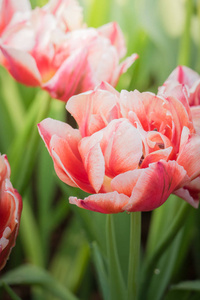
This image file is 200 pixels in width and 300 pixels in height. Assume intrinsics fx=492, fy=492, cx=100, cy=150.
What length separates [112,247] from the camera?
1.39 ft

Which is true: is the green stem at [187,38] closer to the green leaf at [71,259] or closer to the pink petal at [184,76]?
the pink petal at [184,76]

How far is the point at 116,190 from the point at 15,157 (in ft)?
1.09

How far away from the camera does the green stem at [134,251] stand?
37cm

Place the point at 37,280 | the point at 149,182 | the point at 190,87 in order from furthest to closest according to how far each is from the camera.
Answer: the point at 37,280 → the point at 190,87 → the point at 149,182

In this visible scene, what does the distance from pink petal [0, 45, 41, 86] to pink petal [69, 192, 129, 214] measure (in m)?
0.16

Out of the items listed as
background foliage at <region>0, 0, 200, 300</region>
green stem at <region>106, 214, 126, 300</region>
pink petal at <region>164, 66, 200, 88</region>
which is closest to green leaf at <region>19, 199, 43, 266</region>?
background foliage at <region>0, 0, 200, 300</region>

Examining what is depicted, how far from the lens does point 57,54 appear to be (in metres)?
0.46

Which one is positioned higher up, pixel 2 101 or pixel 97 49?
pixel 97 49

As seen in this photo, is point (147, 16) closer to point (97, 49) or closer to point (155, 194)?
point (97, 49)

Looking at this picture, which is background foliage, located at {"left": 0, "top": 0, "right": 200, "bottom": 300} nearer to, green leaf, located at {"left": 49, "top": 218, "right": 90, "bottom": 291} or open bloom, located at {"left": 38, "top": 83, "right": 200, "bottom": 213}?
green leaf, located at {"left": 49, "top": 218, "right": 90, "bottom": 291}

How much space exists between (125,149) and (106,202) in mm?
37

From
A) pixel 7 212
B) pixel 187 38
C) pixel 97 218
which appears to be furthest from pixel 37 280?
pixel 187 38

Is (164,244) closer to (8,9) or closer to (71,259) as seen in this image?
(8,9)

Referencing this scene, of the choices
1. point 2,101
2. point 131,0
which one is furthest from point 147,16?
point 2,101
